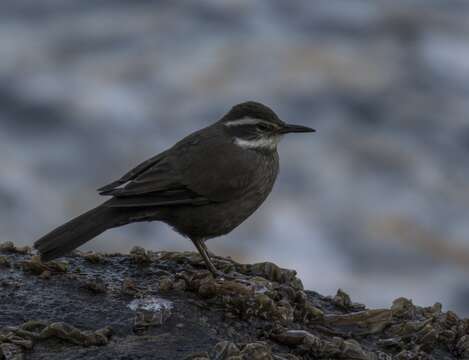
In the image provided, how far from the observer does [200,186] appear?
816 centimetres

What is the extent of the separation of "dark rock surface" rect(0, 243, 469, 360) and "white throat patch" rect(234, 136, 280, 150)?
138 centimetres

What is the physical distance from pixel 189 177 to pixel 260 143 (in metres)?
0.94

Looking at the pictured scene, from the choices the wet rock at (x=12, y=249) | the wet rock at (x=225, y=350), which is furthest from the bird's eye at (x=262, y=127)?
the wet rock at (x=225, y=350)

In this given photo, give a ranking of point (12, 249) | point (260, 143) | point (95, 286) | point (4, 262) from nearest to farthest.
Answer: point (95, 286) → point (4, 262) → point (12, 249) → point (260, 143)

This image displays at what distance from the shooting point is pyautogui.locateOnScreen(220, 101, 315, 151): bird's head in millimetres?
8797

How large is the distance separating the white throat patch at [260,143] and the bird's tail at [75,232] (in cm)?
141

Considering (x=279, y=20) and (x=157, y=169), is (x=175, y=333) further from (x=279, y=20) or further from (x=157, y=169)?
(x=279, y=20)

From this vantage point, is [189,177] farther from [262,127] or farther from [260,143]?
[262,127]

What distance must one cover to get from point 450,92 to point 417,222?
2.94 m

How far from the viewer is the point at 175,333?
6465 mm

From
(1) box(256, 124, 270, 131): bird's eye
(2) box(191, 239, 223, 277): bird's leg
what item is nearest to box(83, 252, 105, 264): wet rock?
(2) box(191, 239, 223, 277): bird's leg

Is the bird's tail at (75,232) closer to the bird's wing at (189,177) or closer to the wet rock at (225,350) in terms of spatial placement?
the bird's wing at (189,177)

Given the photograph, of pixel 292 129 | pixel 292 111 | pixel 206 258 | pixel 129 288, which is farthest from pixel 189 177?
pixel 292 111

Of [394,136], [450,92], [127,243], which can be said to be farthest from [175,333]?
[450,92]
